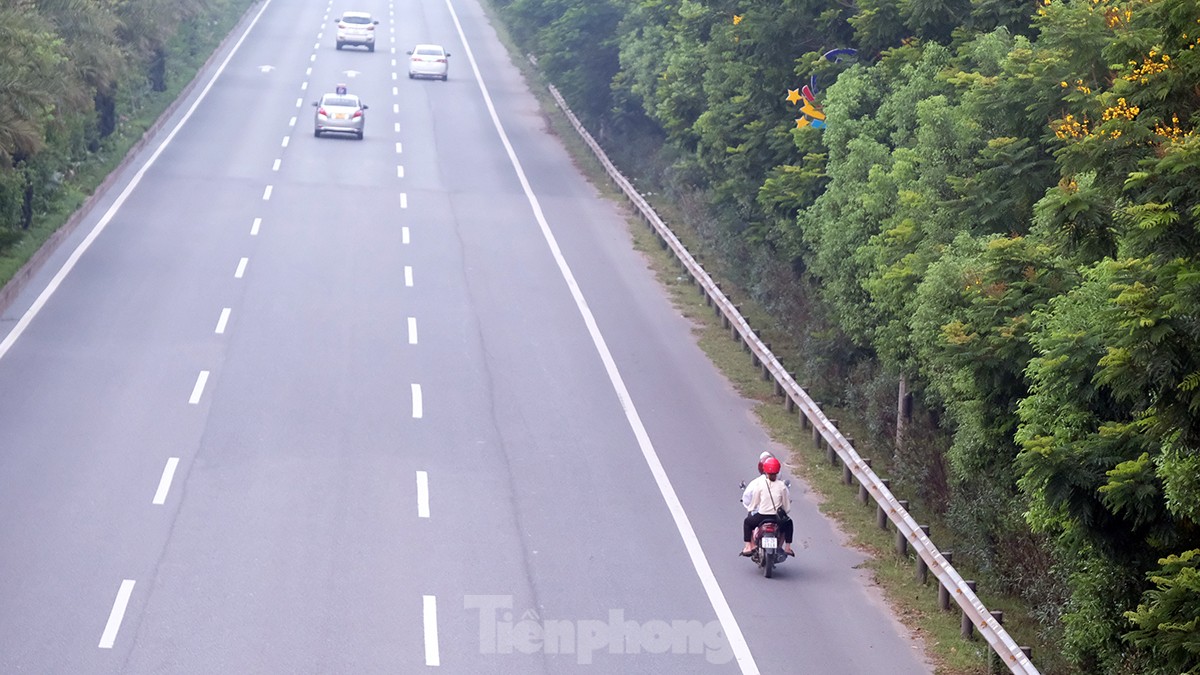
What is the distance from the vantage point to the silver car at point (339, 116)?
4889 cm

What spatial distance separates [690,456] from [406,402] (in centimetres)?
479

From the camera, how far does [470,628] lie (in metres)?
15.8

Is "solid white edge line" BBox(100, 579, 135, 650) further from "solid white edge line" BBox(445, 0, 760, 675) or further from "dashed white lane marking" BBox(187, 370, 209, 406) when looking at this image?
"dashed white lane marking" BBox(187, 370, 209, 406)

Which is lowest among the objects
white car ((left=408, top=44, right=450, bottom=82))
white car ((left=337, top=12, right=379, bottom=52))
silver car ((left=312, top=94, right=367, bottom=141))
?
silver car ((left=312, top=94, right=367, bottom=141))

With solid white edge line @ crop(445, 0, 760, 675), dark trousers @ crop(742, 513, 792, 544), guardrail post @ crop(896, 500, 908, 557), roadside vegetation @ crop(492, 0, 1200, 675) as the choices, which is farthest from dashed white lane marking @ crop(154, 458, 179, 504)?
guardrail post @ crop(896, 500, 908, 557)

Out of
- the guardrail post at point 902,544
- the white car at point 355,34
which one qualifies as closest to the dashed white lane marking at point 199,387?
the guardrail post at point 902,544

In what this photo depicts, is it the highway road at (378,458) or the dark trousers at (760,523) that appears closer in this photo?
the highway road at (378,458)

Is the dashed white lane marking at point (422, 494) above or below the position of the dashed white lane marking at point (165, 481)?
below

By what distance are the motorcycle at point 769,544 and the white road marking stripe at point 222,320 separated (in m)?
13.3

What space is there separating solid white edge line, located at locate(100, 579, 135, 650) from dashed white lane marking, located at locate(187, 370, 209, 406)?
724cm

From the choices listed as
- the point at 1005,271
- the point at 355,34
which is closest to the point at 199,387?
the point at 1005,271

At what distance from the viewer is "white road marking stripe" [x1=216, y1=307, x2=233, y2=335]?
1091 inches

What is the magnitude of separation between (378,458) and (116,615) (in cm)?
623

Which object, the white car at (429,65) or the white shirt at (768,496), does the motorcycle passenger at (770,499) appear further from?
the white car at (429,65)
